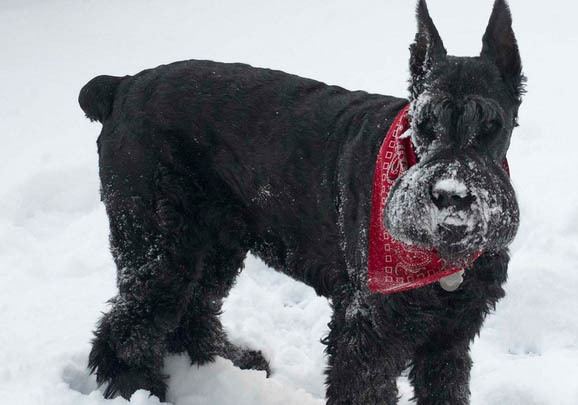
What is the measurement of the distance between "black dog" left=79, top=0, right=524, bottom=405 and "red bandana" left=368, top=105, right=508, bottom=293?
93 mm

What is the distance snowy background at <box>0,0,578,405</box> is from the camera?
4039mm

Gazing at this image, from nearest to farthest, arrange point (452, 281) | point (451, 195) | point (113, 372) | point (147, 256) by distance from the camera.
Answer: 1. point (451, 195)
2. point (452, 281)
3. point (147, 256)
4. point (113, 372)

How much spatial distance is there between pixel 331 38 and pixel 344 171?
21.9 ft

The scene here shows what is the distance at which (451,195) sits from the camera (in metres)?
2.54

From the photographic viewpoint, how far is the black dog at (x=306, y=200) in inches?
109

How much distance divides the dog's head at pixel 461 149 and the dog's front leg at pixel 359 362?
1.88 feet

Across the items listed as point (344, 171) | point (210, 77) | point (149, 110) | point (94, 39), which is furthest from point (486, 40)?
point (94, 39)

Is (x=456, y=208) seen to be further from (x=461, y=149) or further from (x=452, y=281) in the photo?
(x=452, y=281)

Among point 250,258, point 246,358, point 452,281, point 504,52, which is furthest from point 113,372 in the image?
point 504,52

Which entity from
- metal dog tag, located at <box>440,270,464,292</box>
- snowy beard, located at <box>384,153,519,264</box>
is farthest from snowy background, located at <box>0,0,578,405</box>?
snowy beard, located at <box>384,153,519,264</box>

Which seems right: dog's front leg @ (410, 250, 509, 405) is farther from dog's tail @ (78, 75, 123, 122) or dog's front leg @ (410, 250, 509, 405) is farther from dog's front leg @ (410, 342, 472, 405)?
dog's tail @ (78, 75, 123, 122)

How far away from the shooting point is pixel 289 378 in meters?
4.28

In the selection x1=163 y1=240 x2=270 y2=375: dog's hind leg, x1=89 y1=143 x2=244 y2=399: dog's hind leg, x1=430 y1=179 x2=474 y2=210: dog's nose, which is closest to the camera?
x1=430 y1=179 x2=474 y2=210: dog's nose

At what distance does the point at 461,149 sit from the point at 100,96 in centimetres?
200
